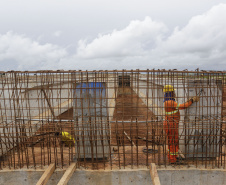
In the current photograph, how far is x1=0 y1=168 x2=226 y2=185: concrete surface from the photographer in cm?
447

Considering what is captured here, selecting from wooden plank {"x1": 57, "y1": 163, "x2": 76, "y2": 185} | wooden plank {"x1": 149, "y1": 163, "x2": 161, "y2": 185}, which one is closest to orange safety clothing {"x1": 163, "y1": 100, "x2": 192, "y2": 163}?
wooden plank {"x1": 149, "y1": 163, "x2": 161, "y2": 185}

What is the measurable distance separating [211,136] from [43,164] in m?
3.82

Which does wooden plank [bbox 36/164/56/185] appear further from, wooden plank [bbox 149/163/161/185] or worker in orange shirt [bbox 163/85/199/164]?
worker in orange shirt [bbox 163/85/199/164]

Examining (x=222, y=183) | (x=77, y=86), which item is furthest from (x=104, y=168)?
(x=222, y=183)

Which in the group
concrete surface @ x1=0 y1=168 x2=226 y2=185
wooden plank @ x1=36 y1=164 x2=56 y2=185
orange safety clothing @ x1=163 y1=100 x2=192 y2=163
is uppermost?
orange safety clothing @ x1=163 y1=100 x2=192 y2=163

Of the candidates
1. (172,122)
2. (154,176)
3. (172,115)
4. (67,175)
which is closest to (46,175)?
(67,175)

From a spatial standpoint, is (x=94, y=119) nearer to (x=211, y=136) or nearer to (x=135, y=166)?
(x=135, y=166)

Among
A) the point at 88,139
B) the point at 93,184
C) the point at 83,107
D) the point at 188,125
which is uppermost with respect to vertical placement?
the point at 83,107

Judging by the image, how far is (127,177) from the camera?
4480 millimetres

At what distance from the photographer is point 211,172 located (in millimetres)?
4461

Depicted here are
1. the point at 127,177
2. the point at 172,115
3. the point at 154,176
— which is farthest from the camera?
the point at 172,115

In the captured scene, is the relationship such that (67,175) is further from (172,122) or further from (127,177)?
(172,122)

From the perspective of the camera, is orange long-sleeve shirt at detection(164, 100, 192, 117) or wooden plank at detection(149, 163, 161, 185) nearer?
wooden plank at detection(149, 163, 161, 185)

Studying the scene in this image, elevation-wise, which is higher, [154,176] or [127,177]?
[154,176]
